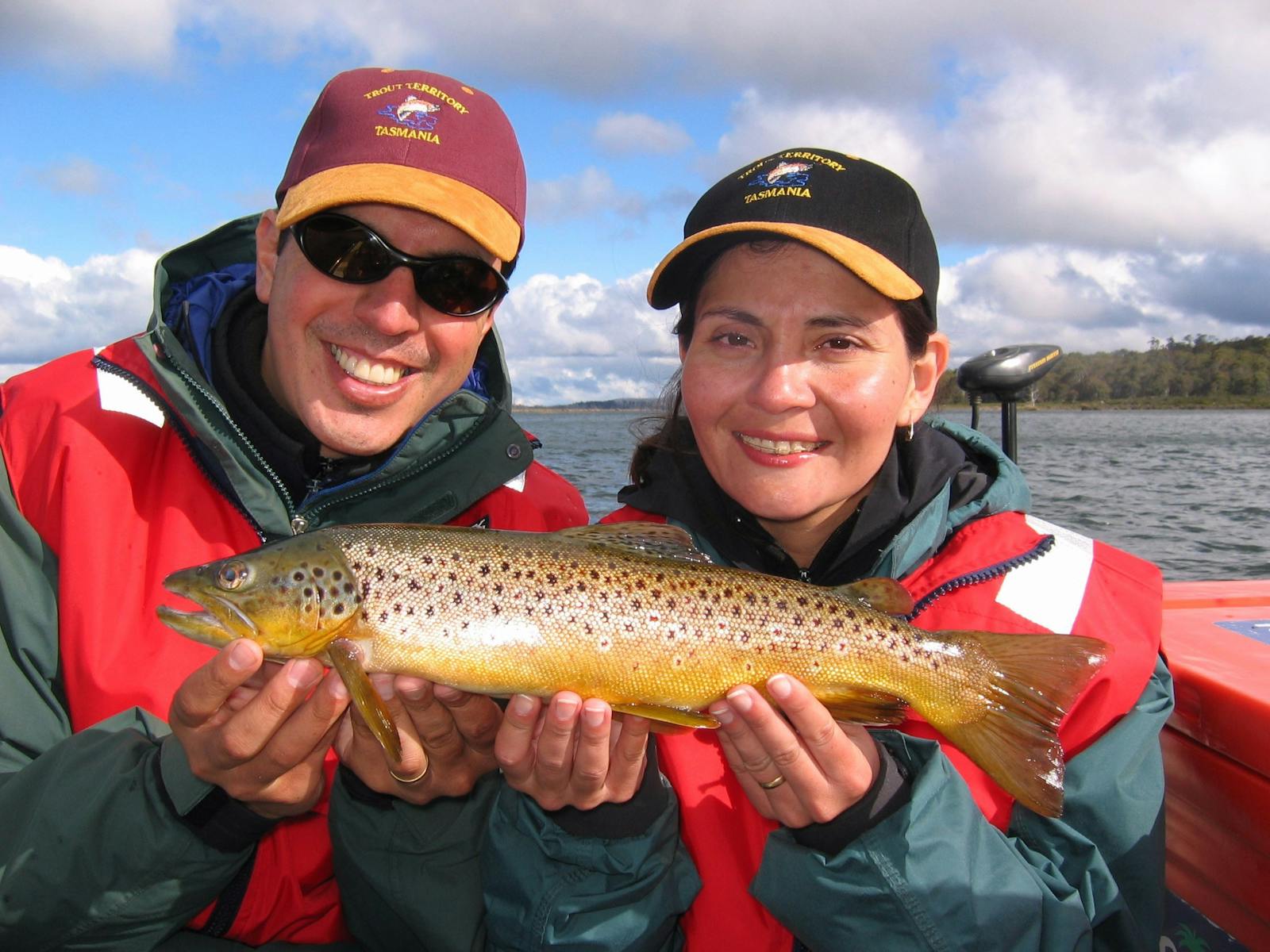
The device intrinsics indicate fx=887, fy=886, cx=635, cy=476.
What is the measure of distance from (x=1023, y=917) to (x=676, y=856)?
3.69 ft

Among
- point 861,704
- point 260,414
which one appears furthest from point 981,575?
point 260,414

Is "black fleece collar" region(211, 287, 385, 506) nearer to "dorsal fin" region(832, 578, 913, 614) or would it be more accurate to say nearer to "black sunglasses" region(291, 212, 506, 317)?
"black sunglasses" region(291, 212, 506, 317)

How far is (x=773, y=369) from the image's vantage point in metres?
3.22

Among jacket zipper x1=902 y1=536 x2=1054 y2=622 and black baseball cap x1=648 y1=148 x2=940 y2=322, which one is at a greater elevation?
black baseball cap x1=648 y1=148 x2=940 y2=322

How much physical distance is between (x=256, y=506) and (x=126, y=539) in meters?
0.48

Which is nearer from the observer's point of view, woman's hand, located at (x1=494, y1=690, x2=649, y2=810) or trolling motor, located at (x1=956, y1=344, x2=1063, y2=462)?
woman's hand, located at (x1=494, y1=690, x2=649, y2=810)

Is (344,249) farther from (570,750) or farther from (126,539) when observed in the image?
(570,750)

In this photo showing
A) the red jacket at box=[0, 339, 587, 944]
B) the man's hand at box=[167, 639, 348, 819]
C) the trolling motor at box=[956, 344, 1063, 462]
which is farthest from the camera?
the trolling motor at box=[956, 344, 1063, 462]

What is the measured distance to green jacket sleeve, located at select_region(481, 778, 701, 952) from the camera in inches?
114

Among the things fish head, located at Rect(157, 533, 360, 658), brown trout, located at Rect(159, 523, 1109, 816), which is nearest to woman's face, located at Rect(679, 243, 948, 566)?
brown trout, located at Rect(159, 523, 1109, 816)

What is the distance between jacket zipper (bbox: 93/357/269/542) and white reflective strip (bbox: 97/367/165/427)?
12 millimetres

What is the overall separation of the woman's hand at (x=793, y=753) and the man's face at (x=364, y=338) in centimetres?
195

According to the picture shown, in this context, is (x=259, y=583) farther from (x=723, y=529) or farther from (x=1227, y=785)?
(x=1227, y=785)

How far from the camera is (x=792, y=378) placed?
3.21 meters
